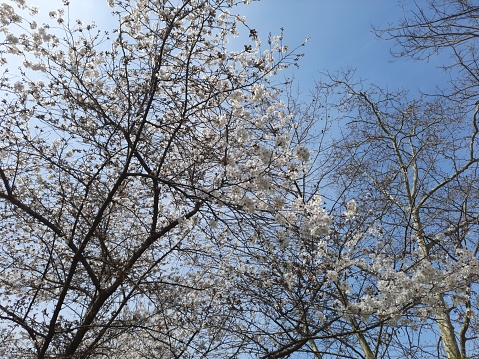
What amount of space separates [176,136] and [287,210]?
1.63 metres

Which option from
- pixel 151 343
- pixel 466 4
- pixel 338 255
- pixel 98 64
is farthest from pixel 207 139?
pixel 151 343

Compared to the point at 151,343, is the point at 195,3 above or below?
above

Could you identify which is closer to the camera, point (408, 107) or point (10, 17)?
point (10, 17)

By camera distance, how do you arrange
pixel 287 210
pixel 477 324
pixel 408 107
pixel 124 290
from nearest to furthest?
pixel 287 210, pixel 124 290, pixel 477 324, pixel 408 107

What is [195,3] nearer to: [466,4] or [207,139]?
[207,139]

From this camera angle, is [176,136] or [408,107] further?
[408,107]

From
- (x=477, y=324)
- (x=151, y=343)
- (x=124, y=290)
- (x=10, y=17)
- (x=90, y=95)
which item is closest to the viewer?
(x=90, y=95)

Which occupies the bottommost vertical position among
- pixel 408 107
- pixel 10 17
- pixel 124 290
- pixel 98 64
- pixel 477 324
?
pixel 477 324

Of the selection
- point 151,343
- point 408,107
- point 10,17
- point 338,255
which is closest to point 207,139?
point 338,255

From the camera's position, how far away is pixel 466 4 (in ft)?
14.9

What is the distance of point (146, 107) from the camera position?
180 inches

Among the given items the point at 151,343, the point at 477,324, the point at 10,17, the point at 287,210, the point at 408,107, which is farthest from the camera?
the point at 408,107

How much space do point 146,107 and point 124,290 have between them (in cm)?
249

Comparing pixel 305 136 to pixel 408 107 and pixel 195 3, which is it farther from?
pixel 195 3
